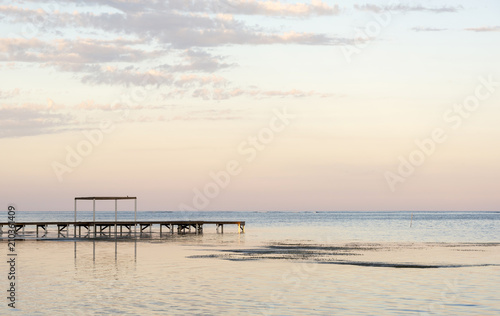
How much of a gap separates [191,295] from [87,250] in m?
28.6

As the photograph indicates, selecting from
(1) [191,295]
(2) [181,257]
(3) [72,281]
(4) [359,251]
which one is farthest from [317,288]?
(4) [359,251]

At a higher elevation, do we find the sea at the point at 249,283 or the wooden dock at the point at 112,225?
the wooden dock at the point at 112,225

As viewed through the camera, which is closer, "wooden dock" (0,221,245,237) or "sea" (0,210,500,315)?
"sea" (0,210,500,315)

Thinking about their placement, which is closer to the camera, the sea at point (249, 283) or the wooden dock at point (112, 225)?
the sea at point (249, 283)

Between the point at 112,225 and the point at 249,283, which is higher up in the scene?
the point at 112,225

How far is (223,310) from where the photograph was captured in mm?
24188

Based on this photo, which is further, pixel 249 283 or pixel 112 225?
pixel 112 225

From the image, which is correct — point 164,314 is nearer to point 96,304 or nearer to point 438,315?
point 96,304

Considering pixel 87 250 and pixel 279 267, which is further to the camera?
pixel 87 250

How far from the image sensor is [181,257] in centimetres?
4716

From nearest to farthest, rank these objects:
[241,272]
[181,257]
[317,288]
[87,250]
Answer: [317,288]
[241,272]
[181,257]
[87,250]

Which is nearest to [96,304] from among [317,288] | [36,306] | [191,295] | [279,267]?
[36,306]

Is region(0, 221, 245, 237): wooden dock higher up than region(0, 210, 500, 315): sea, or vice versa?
region(0, 221, 245, 237): wooden dock

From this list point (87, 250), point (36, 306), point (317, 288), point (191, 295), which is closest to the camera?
point (36, 306)
